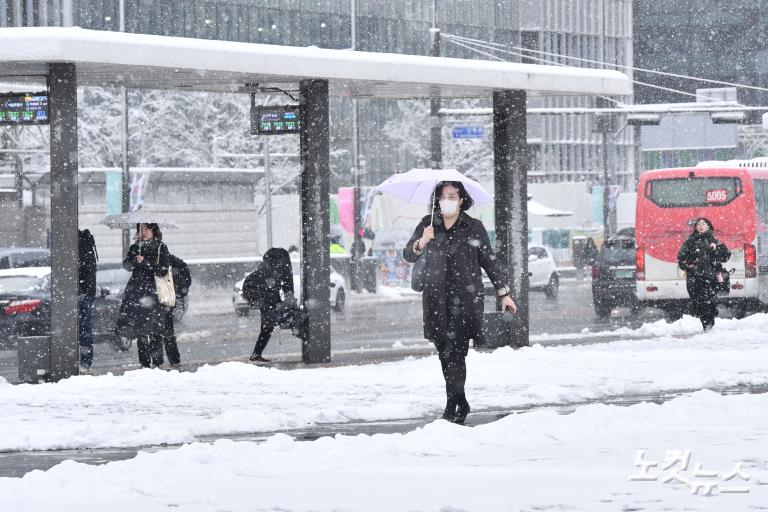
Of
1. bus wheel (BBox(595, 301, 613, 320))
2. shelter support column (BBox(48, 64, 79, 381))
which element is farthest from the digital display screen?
bus wheel (BBox(595, 301, 613, 320))

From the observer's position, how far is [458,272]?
482 inches

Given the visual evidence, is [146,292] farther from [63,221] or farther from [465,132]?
[465,132]

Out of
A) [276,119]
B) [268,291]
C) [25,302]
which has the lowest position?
[25,302]

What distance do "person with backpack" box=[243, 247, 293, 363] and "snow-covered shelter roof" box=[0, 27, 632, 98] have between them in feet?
6.76

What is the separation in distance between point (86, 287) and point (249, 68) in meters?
3.06

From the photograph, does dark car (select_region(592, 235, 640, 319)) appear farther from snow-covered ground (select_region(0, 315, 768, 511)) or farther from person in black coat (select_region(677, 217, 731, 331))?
snow-covered ground (select_region(0, 315, 768, 511))

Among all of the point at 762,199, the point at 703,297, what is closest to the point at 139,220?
the point at 703,297

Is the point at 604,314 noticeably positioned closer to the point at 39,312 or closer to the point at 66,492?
the point at 39,312

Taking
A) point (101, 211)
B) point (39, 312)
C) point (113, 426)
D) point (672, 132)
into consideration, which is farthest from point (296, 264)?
point (672, 132)

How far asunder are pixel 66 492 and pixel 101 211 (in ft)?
129

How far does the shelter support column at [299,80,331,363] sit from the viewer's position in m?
18.6

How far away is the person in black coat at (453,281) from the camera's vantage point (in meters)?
12.2

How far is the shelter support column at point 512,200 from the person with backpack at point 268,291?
2.73m

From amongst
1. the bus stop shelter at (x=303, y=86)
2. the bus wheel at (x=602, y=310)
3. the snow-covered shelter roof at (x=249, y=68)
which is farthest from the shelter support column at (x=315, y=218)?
the bus wheel at (x=602, y=310)
